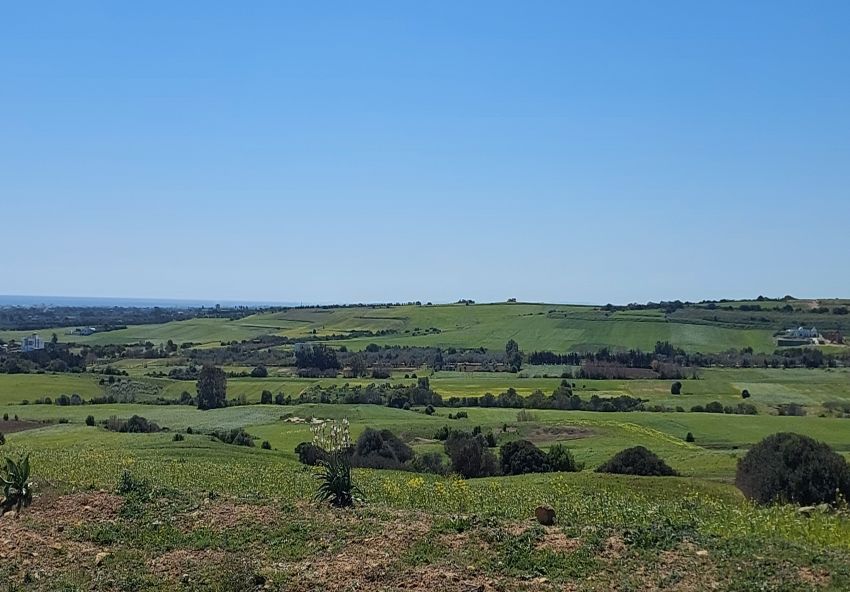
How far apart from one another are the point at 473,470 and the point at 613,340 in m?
91.8

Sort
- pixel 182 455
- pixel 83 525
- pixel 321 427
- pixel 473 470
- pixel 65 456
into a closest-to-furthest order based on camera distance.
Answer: pixel 83 525 < pixel 321 427 < pixel 65 456 < pixel 182 455 < pixel 473 470

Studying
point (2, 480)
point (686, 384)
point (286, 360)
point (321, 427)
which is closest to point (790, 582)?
point (321, 427)

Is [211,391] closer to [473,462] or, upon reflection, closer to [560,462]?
[473,462]

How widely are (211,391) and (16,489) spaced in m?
60.3

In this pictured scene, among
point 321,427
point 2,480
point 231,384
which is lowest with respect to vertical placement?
point 231,384

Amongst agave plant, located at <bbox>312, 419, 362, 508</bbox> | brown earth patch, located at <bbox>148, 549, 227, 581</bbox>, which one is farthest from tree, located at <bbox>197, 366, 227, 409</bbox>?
brown earth patch, located at <bbox>148, 549, 227, 581</bbox>

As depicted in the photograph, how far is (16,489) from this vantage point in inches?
623

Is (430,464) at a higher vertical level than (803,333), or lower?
lower

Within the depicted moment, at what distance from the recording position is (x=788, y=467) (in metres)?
21.7

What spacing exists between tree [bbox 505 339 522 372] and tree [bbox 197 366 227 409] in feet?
143

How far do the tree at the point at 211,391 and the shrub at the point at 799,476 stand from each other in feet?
A: 195

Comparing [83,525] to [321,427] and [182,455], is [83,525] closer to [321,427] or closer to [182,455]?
[321,427]

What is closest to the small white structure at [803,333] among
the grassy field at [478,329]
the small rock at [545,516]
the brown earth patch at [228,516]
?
the grassy field at [478,329]

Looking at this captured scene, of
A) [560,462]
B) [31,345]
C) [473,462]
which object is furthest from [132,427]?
[31,345]
